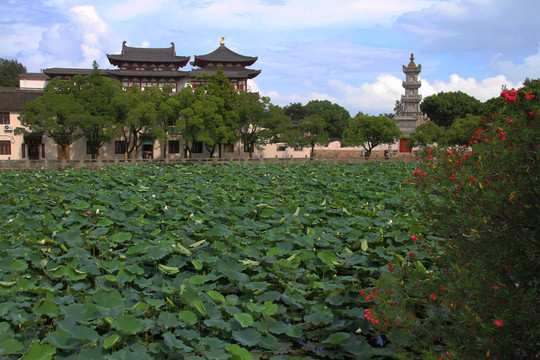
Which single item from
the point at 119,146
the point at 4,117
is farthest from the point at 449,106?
the point at 4,117

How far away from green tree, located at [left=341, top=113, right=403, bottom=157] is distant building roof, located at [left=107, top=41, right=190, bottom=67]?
15049 mm

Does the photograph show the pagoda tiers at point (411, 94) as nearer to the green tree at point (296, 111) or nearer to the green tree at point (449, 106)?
the green tree at point (449, 106)

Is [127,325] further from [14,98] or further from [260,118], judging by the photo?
[14,98]

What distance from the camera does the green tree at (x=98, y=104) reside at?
26.0 m

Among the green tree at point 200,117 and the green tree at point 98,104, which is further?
the green tree at point 200,117

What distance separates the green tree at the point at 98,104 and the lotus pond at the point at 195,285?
20.5 metres

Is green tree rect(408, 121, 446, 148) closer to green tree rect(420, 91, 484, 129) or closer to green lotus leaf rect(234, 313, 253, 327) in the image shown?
green tree rect(420, 91, 484, 129)

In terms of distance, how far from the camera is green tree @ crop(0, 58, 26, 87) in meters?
51.6

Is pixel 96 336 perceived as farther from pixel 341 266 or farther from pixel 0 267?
pixel 341 266

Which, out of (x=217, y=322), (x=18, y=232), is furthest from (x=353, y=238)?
(x=18, y=232)

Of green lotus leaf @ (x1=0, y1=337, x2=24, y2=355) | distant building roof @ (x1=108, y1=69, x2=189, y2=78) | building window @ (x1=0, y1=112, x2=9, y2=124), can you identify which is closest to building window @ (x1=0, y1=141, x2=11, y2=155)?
building window @ (x1=0, y1=112, x2=9, y2=124)

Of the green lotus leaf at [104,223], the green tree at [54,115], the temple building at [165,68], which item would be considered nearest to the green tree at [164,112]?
the green tree at [54,115]

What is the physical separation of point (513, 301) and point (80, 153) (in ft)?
104

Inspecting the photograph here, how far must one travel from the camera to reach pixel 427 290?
102 inches
